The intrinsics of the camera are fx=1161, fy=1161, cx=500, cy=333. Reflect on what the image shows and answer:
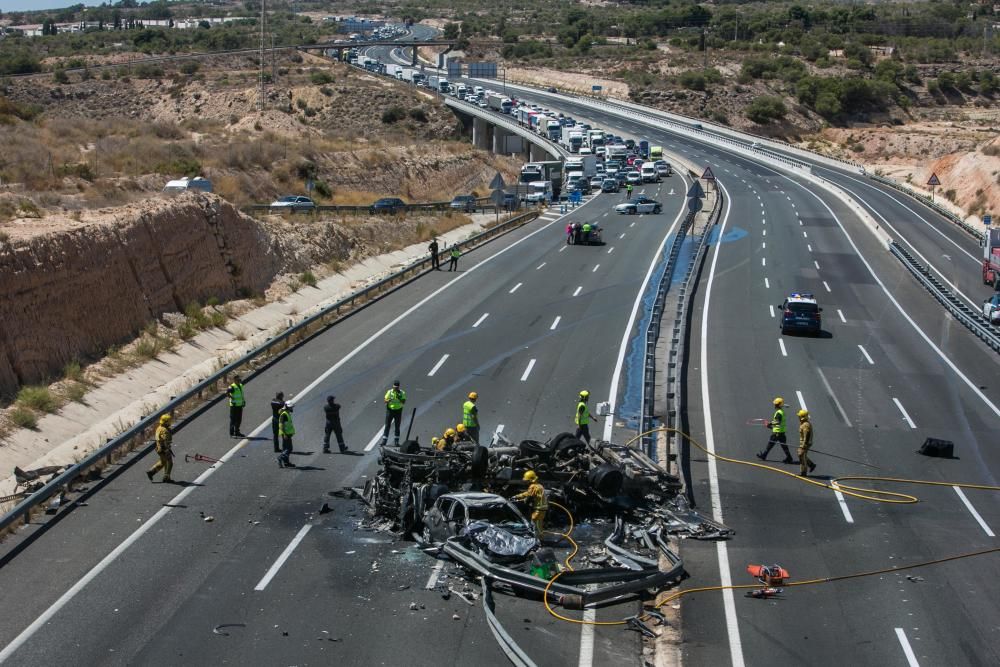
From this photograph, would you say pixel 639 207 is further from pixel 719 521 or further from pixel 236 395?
pixel 719 521

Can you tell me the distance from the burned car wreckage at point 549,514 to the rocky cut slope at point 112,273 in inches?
516

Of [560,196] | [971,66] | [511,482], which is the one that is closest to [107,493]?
[511,482]

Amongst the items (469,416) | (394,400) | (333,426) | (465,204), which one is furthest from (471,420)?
(465,204)

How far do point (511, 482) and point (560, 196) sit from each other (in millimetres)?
56133

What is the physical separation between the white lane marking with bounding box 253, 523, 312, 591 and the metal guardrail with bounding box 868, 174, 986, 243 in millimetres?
46542

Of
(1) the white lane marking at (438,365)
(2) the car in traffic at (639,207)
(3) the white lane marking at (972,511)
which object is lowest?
(2) the car in traffic at (639,207)

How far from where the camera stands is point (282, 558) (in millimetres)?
17516

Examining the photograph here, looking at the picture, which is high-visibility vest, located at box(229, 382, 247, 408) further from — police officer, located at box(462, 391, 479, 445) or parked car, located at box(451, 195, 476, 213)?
parked car, located at box(451, 195, 476, 213)

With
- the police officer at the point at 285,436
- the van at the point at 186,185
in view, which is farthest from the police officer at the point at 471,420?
the van at the point at 186,185

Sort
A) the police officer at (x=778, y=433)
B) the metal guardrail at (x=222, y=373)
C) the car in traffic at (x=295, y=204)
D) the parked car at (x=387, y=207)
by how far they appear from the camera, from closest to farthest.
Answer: the metal guardrail at (x=222, y=373)
the police officer at (x=778, y=433)
the car in traffic at (x=295, y=204)
the parked car at (x=387, y=207)

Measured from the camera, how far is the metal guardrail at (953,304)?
117 feet

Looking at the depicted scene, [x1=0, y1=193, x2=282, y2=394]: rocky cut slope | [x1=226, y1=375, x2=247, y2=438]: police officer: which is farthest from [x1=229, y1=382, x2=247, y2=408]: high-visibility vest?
[x1=0, y1=193, x2=282, y2=394]: rocky cut slope

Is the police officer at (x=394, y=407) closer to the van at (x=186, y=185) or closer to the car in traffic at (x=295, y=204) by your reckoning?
the van at (x=186, y=185)

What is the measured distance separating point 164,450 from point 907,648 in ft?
41.9
